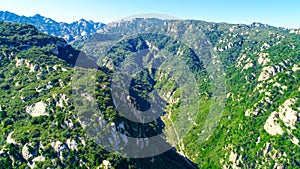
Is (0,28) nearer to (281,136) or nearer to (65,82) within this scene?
(65,82)

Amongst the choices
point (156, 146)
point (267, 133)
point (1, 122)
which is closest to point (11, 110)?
point (1, 122)

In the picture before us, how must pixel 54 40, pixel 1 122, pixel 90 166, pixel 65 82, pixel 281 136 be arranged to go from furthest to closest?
pixel 54 40 → pixel 281 136 → pixel 65 82 → pixel 1 122 → pixel 90 166

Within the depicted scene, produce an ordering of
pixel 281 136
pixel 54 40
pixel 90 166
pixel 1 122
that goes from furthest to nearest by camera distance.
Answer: pixel 54 40 < pixel 281 136 < pixel 1 122 < pixel 90 166

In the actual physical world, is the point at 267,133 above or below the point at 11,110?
above

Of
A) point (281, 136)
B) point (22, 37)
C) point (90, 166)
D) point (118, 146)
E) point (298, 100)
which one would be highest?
point (22, 37)

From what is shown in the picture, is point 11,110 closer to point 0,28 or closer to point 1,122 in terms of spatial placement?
point 1,122

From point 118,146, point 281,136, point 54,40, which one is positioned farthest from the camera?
point 54,40

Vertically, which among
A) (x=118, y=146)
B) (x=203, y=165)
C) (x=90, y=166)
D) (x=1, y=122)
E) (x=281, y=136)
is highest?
(x=281, y=136)

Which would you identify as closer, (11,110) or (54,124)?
(54,124)

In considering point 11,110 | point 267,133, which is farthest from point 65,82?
point 267,133
